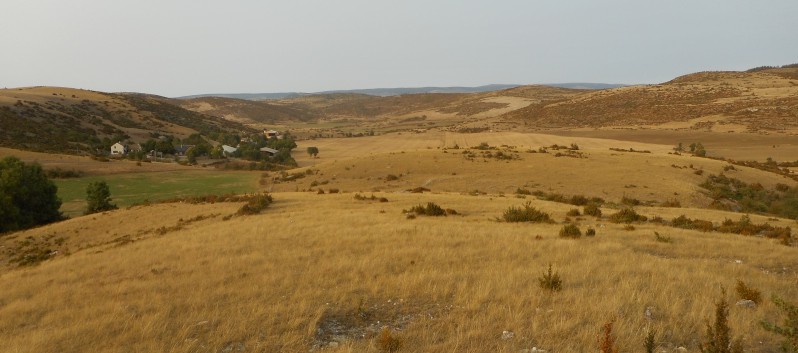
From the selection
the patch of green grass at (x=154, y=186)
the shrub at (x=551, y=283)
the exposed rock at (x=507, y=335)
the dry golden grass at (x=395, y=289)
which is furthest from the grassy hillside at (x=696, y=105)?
the exposed rock at (x=507, y=335)

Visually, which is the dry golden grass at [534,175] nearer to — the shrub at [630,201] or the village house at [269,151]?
the shrub at [630,201]

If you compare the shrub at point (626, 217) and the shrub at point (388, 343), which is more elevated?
the shrub at point (388, 343)

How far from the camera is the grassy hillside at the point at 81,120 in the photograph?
9106cm

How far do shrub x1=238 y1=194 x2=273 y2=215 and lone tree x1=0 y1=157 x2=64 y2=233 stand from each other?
18.0m

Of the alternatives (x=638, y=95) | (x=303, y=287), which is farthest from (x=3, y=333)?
(x=638, y=95)

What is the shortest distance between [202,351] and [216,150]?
9284 centimetres

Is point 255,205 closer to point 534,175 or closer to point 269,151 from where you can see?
point 534,175

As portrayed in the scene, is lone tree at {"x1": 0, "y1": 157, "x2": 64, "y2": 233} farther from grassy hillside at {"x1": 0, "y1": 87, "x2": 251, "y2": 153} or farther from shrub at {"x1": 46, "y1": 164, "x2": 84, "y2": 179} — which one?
grassy hillside at {"x1": 0, "y1": 87, "x2": 251, "y2": 153}

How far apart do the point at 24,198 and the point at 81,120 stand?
310 ft

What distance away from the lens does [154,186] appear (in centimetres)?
5188

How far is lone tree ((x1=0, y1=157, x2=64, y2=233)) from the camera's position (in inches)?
1319

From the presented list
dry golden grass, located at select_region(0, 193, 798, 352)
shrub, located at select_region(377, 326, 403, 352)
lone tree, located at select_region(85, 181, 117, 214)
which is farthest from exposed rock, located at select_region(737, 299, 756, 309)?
lone tree, located at select_region(85, 181, 117, 214)

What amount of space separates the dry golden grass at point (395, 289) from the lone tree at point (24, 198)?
21.7m

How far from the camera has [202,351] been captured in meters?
7.29
